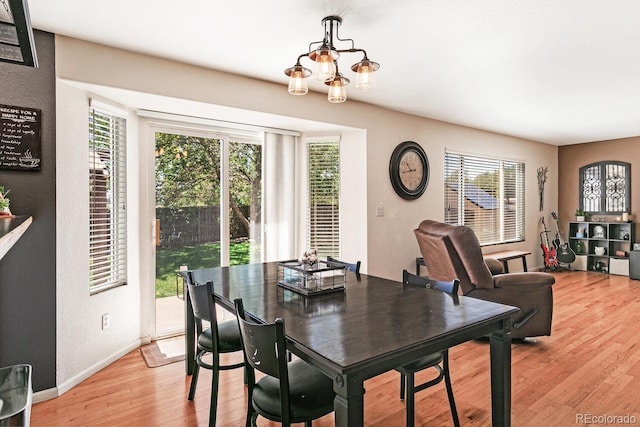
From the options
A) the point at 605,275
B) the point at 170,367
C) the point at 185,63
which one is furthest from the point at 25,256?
the point at 605,275

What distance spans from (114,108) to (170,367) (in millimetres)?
2137

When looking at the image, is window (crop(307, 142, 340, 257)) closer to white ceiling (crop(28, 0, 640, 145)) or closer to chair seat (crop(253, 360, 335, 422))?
white ceiling (crop(28, 0, 640, 145))

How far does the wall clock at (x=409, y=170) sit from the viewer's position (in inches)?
179

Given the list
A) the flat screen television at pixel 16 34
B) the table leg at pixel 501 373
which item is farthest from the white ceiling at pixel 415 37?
the table leg at pixel 501 373

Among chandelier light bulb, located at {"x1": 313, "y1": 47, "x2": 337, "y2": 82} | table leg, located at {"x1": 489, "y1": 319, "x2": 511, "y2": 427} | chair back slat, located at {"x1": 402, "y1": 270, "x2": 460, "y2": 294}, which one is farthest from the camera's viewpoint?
chair back slat, located at {"x1": 402, "y1": 270, "x2": 460, "y2": 294}

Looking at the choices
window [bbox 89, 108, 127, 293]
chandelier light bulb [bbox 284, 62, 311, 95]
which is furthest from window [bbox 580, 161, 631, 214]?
window [bbox 89, 108, 127, 293]

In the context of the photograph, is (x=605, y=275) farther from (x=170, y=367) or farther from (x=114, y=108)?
(x=114, y=108)

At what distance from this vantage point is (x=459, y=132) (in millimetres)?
5477

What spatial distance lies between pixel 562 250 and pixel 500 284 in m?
4.55

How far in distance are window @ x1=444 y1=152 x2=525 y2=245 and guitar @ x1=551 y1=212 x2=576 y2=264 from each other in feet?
2.80

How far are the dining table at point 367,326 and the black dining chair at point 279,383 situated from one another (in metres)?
0.08

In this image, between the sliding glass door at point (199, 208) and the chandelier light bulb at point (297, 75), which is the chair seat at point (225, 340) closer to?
the sliding glass door at point (199, 208)

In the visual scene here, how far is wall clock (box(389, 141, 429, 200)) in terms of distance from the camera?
455cm

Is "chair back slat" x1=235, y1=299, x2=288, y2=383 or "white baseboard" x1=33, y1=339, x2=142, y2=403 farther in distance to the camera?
"white baseboard" x1=33, y1=339, x2=142, y2=403
